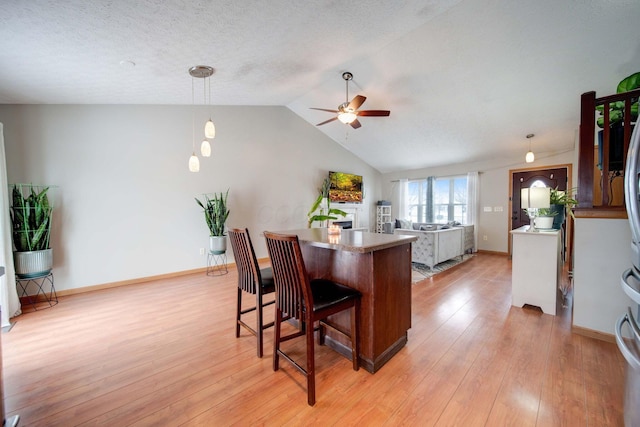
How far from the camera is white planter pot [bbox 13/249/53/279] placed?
9.34 ft

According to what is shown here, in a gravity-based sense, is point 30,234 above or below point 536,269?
above

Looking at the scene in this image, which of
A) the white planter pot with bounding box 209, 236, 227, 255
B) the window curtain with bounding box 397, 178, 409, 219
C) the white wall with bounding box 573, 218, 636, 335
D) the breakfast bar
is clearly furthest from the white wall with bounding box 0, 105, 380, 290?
the white wall with bounding box 573, 218, 636, 335

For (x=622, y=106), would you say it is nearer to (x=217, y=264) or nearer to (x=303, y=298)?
(x=303, y=298)

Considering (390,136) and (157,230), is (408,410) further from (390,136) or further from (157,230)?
(390,136)

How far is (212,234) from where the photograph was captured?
432 cm

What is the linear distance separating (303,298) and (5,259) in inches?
132

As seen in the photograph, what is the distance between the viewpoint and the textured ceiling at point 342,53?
6.63 feet

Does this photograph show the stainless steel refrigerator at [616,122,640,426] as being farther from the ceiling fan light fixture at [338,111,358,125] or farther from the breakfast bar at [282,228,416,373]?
the ceiling fan light fixture at [338,111,358,125]

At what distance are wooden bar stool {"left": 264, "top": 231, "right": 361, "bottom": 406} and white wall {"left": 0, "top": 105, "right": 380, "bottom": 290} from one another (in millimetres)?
3270

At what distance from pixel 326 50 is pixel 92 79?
8.55ft

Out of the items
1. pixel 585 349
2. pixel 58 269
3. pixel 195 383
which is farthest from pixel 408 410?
pixel 58 269

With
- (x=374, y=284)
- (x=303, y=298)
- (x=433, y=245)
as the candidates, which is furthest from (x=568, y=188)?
(x=303, y=298)

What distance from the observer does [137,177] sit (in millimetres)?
3914

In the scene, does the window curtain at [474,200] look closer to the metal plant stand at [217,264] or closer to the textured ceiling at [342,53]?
the textured ceiling at [342,53]
